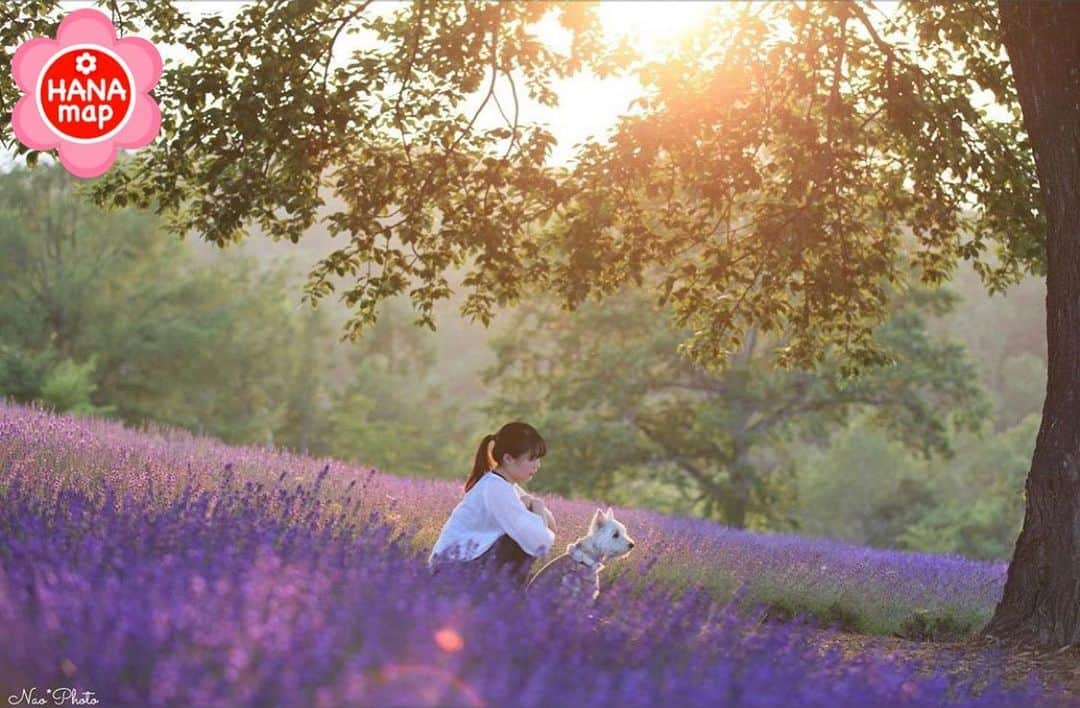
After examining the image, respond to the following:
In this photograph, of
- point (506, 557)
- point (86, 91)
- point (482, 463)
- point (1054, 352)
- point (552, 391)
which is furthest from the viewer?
point (552, 391)

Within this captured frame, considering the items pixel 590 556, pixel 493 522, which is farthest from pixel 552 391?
pixel 590 556

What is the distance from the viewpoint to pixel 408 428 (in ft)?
163

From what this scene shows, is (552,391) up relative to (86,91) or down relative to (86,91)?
down

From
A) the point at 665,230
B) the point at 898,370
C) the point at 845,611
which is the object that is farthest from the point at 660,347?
the point at 845,611

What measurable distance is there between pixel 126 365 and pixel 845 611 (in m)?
32.7

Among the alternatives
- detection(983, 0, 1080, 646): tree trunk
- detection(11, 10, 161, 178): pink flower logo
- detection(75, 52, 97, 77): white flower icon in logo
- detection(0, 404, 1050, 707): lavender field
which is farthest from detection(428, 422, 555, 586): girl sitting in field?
detection(75, 52, 97, 77): white flower icon in logo

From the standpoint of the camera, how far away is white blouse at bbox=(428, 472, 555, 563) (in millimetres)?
6887

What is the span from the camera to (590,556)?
6625 millimetres

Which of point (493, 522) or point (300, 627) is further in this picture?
point (493, 522)

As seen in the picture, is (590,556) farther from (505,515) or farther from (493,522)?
(493,522)

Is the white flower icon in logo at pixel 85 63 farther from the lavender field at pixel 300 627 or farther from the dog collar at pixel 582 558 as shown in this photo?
the dog collar at pixel 582 558

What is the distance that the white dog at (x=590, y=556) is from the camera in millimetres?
6406

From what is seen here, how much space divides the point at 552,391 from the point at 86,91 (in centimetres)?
1764

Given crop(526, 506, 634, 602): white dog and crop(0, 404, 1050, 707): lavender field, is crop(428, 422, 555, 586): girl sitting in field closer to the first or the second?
crop(526, 506, 634, 602): white dog
